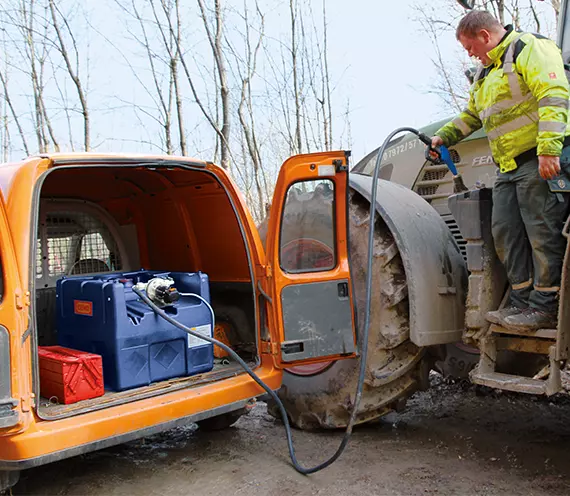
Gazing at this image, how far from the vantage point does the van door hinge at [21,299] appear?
2863 mm

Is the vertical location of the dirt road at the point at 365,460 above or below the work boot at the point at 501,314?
below

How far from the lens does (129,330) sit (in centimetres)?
361

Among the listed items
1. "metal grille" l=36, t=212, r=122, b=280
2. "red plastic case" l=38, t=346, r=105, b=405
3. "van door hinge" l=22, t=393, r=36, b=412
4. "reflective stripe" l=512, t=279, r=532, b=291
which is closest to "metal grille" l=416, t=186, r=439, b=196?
"reflective stripe" l=512, t=279, r=532, b=291

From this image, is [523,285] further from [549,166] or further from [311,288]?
[311,288]

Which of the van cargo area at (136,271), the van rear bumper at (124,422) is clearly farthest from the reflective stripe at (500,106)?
the van rear bumper at (124,422)

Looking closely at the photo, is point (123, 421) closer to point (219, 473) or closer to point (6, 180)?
point (219, 473)

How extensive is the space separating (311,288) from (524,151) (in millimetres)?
1384

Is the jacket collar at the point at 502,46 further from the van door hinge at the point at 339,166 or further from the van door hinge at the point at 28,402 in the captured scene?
the van door hinge at the point at 28,402

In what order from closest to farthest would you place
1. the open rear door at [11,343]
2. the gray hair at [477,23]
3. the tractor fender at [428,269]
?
the open rear door at [11,343] → the gray hair at [477,23] → the tractor fender at [428,269]

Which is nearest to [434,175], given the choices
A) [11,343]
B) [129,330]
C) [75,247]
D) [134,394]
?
[129,330]

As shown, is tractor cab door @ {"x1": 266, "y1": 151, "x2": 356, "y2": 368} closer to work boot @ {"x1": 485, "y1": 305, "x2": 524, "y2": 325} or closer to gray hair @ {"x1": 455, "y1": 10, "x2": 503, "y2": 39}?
work boot @ {"x1": 485, "y1": 305, "x2": 524, "y2": 325}

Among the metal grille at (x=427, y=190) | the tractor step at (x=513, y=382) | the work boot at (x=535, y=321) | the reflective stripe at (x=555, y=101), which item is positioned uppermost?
the reflective stripe at (x=555, y=101)

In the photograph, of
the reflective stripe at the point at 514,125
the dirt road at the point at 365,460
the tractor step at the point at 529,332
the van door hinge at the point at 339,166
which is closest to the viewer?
the tractor step at the point at 529,332

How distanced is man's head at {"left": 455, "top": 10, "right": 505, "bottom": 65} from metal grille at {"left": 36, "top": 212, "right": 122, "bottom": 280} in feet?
10.0
